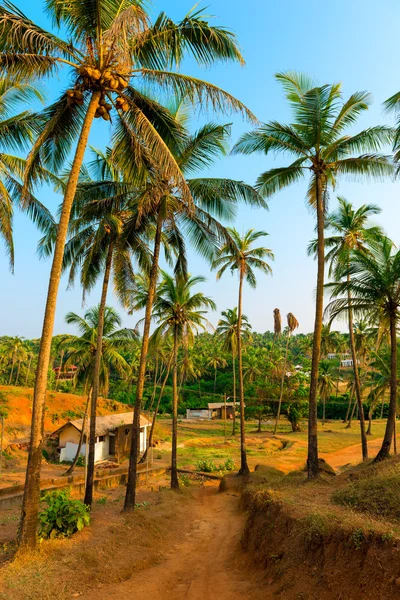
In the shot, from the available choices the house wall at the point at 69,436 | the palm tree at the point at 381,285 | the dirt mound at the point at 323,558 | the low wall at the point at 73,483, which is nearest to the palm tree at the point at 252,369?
the house wall at the point at 69,436

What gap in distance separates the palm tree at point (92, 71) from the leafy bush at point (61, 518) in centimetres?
141

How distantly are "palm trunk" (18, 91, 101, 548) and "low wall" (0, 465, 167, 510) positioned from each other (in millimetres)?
10156

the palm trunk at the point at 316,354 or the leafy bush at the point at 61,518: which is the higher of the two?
the palm trunk at the point at 316,354

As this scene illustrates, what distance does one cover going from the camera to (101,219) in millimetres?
15336

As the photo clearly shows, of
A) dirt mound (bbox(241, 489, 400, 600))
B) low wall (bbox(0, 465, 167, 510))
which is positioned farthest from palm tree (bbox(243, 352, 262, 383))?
dirt mound (bbox(241, 489, 400, 600))

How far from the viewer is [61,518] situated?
9664 millimetres

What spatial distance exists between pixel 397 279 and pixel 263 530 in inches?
434

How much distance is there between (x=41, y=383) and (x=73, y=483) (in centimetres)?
1479

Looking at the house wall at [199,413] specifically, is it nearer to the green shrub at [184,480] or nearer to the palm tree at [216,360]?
the palm tree at [216,360]

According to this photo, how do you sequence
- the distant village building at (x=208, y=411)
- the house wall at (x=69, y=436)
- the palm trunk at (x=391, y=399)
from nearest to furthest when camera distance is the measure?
the palm trunk at (x=391, y=399), the house wall at (x=69, y=436), the distant village building at (x=208, y=411)

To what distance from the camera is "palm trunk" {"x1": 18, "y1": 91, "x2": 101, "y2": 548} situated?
8039mm

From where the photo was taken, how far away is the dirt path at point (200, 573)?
8.17m

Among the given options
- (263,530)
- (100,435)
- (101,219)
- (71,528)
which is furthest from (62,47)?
(100,435)

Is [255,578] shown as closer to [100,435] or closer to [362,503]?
[362,503]
